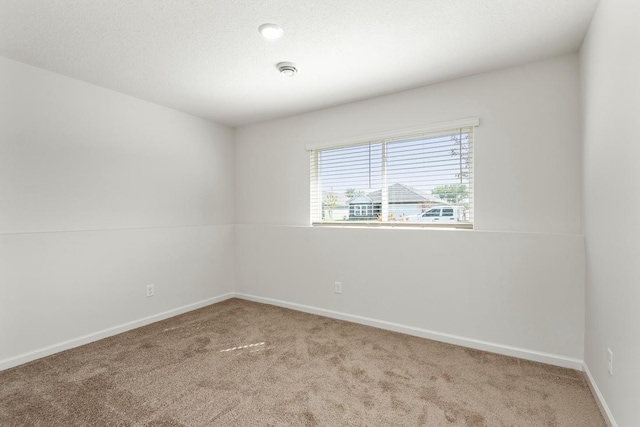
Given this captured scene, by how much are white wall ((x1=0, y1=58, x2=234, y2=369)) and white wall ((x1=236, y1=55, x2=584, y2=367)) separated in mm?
1458

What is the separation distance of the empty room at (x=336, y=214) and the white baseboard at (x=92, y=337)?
0.6 inches

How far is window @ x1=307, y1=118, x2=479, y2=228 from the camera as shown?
116 inches

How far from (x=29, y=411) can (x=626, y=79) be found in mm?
3751

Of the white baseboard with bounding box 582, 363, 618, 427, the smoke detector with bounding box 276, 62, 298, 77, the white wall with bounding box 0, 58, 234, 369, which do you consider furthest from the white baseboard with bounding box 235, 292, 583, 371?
the smoke detector with bounding box 276, 62, 298, 77

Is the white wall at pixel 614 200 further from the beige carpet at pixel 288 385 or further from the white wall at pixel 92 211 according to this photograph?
the white wall at pixel 92 211

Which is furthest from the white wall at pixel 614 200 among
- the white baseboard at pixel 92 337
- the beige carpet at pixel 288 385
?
the white baseboard at pixel 92 337

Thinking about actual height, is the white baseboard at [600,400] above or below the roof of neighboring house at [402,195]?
below

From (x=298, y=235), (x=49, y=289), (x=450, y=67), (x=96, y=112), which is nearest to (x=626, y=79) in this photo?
(x=450, y=67)

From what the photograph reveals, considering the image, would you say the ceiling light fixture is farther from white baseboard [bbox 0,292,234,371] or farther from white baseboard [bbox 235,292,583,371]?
white baseboard [bbox 0,292,234,371]

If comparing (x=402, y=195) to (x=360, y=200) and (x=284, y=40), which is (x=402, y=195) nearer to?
(x=360, y=200)

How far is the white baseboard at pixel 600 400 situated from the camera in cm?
169

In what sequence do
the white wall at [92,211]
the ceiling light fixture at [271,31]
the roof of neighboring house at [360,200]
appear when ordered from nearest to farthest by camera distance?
the ceiling light fixture at [271,31]
the white wall at [92,211]
the roof of neighboring house at [360,200]

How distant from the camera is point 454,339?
9.29 ft

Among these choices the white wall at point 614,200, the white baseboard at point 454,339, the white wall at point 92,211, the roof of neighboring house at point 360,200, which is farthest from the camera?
the roof of neighboring house at point 360,200
